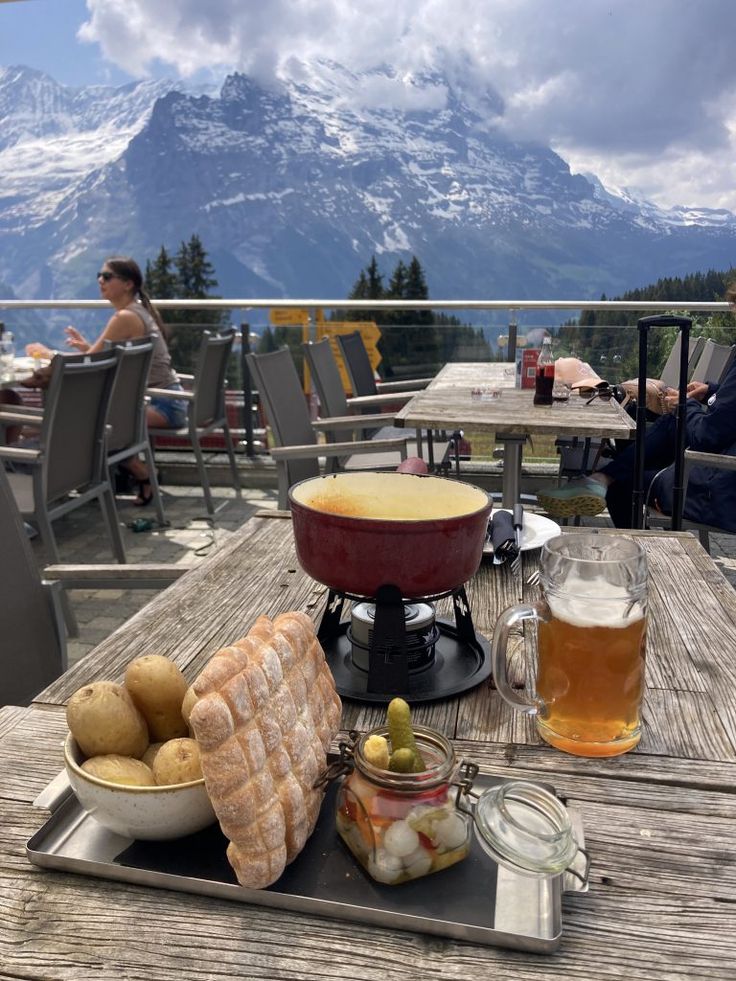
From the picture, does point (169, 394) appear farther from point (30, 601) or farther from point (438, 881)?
point (438, 881)

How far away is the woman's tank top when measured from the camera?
5758 mm

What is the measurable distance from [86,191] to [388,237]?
5303 cm

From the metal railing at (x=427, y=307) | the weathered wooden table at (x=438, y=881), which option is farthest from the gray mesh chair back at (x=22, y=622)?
the metal railing at (x=427, y=307)

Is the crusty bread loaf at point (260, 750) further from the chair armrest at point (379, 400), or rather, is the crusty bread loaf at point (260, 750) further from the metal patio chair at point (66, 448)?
the chair armrest at point (379, 400)

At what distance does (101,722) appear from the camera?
74 cm

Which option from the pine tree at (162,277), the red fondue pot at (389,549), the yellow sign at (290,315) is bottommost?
the red fondue pot at (389,549)

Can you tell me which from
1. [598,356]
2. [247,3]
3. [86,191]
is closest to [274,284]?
[86,191]

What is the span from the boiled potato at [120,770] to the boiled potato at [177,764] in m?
0.01

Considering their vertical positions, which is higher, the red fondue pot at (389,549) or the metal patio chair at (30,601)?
the red fondue pot at (389,549)

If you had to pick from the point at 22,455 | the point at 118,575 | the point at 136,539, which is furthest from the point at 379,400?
the point at 118,575

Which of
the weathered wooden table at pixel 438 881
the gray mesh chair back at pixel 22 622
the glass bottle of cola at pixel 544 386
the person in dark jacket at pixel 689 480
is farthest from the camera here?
the glass bottle of cola at pixel 544 386

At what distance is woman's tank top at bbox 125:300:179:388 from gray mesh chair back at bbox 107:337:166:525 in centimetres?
73

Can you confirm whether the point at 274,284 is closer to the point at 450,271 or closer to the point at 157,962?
the point at 450,271

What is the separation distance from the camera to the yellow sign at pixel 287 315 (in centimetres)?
647
